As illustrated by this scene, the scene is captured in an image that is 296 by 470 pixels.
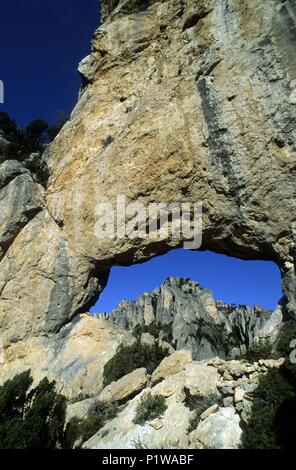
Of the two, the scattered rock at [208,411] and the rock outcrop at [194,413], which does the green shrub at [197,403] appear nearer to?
the rock outcrop at [194,413]

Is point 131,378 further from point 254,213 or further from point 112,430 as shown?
point 254,213

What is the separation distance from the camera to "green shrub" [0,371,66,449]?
A: 9530mm

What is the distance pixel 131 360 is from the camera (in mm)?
16094

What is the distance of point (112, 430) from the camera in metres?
12.1

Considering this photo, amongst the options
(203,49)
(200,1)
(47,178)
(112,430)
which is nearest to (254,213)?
(203,49)

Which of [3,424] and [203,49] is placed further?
[203,49]

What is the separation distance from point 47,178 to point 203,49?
9986 millimetres

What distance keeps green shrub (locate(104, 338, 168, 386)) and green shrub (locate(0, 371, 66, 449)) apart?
3.50 metres

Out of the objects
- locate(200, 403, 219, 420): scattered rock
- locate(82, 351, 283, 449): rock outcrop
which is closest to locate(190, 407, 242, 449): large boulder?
locate(82, 351, 283, 449): rock outcrop

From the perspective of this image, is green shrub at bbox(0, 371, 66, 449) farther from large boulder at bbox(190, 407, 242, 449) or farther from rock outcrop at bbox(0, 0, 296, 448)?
large boulder at bbox(190, 407, 242, 449)

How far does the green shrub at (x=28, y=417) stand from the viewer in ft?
31.3

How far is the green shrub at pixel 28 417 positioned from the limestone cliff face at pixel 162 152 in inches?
231

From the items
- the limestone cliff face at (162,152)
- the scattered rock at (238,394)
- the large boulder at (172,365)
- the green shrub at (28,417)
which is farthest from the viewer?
the large boulder at (172,365)

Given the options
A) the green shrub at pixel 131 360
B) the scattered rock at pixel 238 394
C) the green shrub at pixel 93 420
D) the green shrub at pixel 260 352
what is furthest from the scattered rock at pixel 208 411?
the green shrub at pixel 131 360
